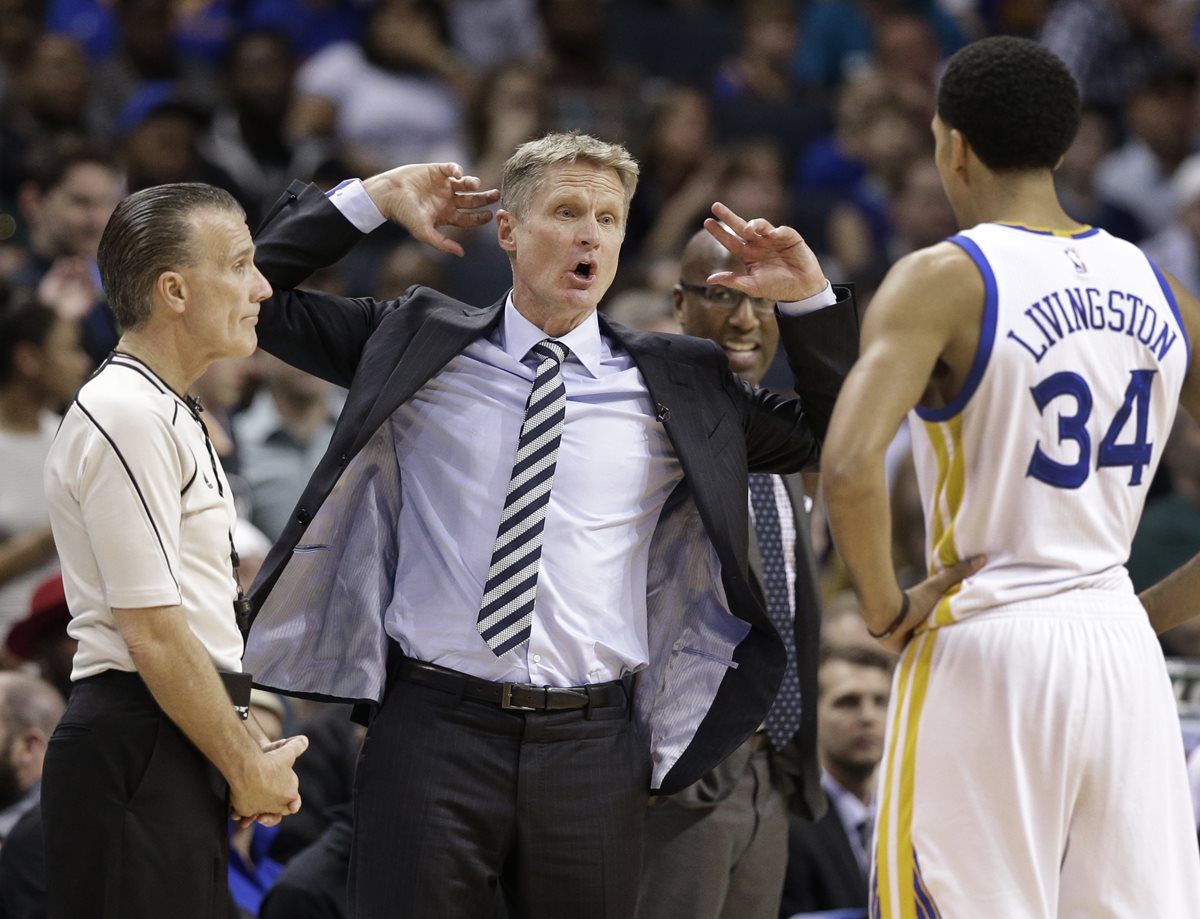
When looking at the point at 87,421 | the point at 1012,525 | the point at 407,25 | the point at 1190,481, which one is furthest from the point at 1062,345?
the point at 407,25

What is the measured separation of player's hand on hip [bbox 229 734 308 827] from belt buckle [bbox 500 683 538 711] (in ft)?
1.56

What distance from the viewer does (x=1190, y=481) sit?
26.0 feet

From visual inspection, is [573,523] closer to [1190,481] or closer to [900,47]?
[1190,481]

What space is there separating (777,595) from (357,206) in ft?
4.88

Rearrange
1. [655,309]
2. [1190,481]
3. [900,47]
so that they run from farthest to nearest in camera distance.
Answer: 1. [900,47]
2. [1190,481]
3. [655,309]

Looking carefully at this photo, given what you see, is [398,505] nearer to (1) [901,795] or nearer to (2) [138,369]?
(2) [138,369]

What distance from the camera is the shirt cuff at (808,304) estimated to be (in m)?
3.87

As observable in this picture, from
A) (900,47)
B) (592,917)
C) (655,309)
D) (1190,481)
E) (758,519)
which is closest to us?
(592,917)

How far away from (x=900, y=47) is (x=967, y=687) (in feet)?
28.9

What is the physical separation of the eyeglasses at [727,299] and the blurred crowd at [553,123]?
2.68 metres

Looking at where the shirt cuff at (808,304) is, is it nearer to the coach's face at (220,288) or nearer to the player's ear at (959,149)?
the player's ear at (959,149)

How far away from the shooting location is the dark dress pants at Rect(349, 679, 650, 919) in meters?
3.62

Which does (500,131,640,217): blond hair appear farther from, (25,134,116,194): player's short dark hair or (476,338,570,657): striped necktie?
(25,134,116,194): player's short dark hair

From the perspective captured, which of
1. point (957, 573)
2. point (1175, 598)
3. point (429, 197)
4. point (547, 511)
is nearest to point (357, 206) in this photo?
point (429, 197)
